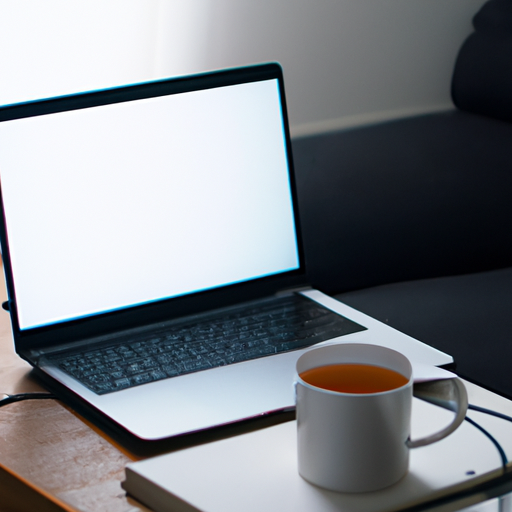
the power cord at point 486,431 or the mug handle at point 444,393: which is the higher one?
the mug handle at point 444,393

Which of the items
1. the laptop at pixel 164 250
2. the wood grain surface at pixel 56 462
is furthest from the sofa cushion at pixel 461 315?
the wood grain surface at pixel 56 462

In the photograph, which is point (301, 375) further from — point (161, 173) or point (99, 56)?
point (99, 56)

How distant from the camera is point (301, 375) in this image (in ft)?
1.89

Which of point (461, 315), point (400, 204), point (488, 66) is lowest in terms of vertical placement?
point (461, 315)

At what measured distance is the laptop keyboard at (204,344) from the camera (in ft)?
2.42

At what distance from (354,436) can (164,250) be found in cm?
40

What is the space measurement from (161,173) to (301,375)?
367 millimetres

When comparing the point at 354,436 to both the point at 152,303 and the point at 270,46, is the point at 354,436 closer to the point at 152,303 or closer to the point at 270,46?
the point at 152,303

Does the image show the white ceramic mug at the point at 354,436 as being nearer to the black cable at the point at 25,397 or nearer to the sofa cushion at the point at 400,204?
the black cable at the point at 25,397

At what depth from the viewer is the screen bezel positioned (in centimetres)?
79

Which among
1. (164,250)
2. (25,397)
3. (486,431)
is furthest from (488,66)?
(25,397)

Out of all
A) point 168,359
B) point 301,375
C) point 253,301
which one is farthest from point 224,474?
point 253,301

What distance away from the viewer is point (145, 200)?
0.86 meters

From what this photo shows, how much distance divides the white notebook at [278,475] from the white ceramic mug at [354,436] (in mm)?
11
